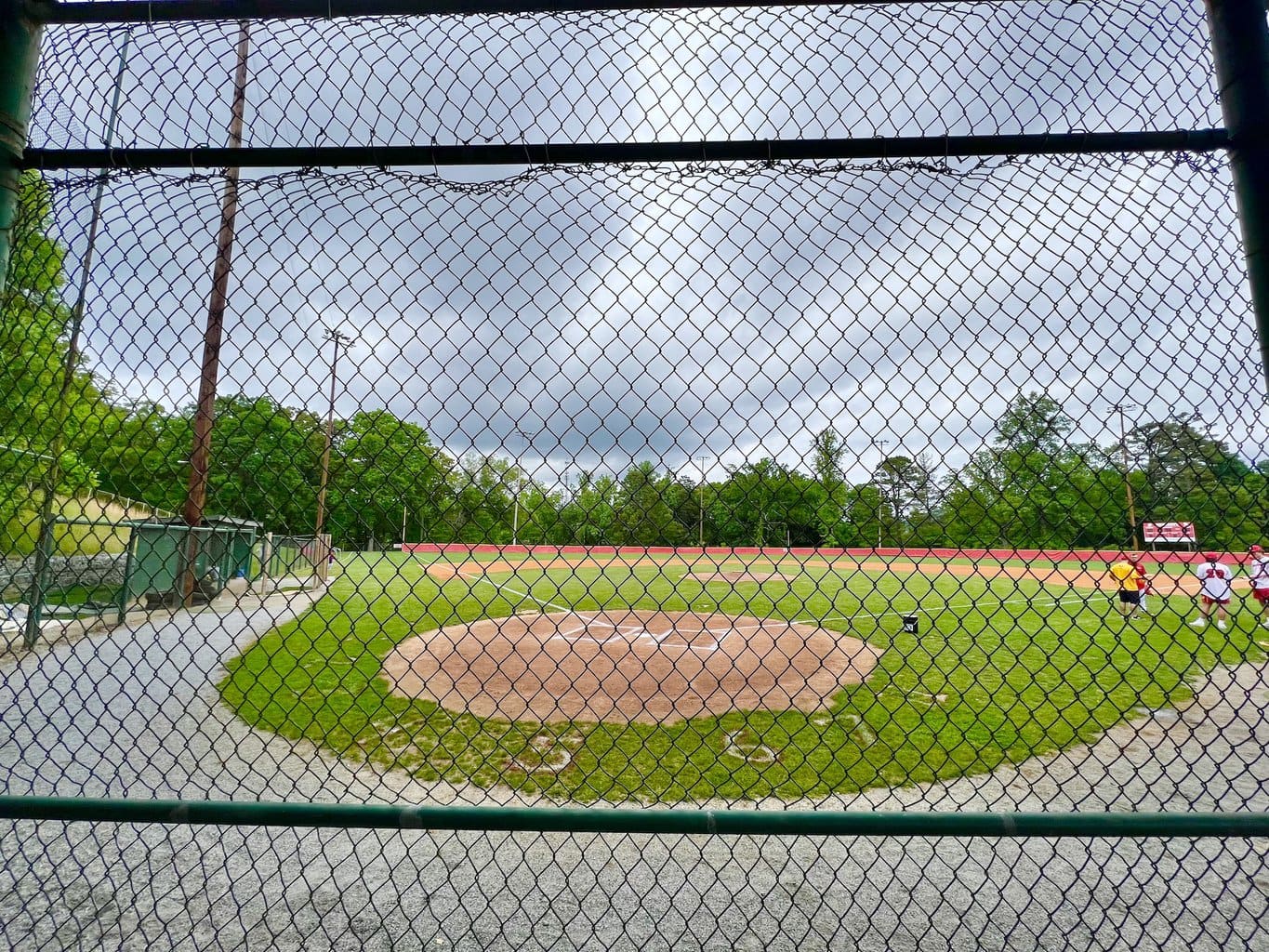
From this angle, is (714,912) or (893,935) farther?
(714,912)

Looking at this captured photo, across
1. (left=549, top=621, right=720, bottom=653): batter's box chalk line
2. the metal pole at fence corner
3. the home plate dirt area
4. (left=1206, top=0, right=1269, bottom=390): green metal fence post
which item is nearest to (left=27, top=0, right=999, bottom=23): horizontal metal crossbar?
the metal pole at fence corner

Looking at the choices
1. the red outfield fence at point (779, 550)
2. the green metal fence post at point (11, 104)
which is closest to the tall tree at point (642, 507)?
the red outfield fence at point (779, 550)

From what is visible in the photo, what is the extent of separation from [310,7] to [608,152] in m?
1.01

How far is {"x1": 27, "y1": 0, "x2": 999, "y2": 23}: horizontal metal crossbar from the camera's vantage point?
5.98 feet

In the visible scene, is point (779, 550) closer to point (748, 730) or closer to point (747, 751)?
point (747, 751)

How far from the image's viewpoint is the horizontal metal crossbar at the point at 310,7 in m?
1.82

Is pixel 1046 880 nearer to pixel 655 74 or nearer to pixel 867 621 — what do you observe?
pixel 655 74

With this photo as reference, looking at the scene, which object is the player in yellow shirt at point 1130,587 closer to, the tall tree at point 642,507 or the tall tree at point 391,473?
the tall tree at point 642,507

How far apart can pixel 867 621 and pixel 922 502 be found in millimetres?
10572

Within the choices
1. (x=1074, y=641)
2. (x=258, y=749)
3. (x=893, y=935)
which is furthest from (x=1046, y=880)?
(x=1074, y=641)

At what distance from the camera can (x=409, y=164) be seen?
1.77 meters

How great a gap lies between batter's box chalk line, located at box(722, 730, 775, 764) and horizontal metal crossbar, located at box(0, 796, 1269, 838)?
3.57 m

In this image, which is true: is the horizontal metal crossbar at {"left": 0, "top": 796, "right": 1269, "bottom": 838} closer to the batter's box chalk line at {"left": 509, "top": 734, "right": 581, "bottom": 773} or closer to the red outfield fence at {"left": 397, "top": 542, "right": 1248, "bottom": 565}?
the red outfield fence at {"left": 397, "top": 542, "right": 1248, "bottom": 565}

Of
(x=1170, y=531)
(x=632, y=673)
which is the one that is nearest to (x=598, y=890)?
(x=1170, y=531)
